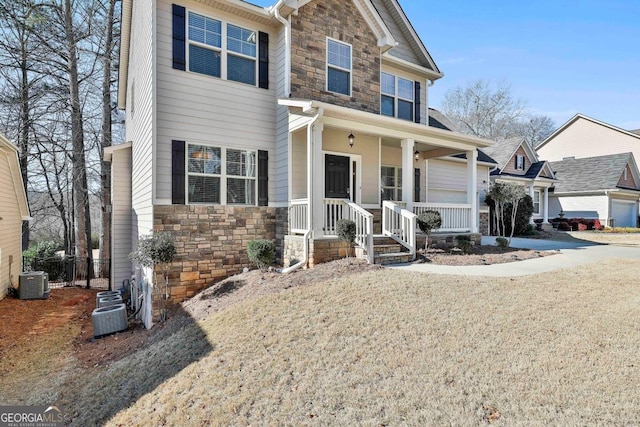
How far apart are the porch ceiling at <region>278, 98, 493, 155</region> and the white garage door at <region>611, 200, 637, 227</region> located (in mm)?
20879

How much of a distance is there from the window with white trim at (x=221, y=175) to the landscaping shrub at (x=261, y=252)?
1284mm

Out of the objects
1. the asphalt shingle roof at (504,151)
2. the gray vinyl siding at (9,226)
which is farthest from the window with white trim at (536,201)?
the gray vinyl siding at (9,226)

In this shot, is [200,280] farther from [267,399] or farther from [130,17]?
[130,17]

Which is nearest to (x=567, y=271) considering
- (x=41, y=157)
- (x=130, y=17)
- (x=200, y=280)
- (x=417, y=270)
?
(x=417, y=270)

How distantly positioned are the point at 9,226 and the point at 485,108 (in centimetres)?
4073

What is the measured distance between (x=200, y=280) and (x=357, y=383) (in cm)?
541

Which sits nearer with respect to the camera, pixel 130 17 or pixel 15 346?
pixel 15 346

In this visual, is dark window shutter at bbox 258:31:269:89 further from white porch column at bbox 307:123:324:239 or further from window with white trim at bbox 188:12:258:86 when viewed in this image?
white porch column at bbox 307:123:324:239

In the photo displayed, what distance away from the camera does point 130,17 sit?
36.6 feet

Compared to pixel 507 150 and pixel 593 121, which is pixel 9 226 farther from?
pixel 593 121

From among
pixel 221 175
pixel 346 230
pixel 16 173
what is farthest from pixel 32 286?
pixel 346 230

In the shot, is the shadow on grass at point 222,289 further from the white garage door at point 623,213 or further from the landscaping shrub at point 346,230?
the white garage door at point 623,213

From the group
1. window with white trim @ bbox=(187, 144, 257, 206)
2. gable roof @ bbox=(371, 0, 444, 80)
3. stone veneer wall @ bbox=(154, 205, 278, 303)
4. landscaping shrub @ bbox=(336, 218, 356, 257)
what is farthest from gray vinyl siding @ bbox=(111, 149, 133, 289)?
gable roof @ bbox=(371, 0, 444, 80)

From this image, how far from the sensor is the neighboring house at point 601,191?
23.9 m
